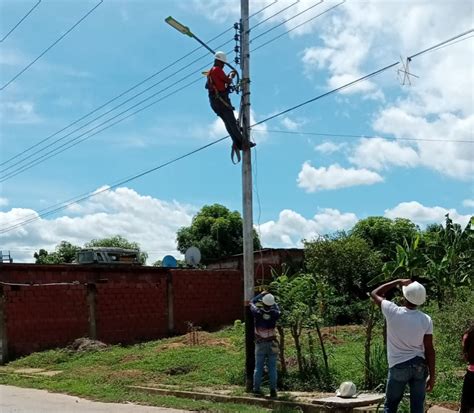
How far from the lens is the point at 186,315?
80.6 feet

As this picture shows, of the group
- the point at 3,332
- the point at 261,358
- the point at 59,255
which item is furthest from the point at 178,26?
the point at 59,255

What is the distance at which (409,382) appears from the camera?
6.43 metres

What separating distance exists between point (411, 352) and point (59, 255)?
56.9m

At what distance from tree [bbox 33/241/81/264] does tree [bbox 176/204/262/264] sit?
45.0ft

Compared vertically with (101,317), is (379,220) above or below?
above

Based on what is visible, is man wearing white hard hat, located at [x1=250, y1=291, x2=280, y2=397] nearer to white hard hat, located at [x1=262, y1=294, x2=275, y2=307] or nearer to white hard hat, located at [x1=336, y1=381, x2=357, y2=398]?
white hard hat, located at [x1=262, y1=294, x2=275, y2=307]

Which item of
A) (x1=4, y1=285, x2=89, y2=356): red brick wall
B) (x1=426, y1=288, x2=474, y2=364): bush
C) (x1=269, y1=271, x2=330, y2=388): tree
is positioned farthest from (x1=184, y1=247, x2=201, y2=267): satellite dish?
(x1=426, y1=288, x2=474, y2=364): bush

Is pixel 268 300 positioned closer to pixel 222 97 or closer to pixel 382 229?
pixel 222 97

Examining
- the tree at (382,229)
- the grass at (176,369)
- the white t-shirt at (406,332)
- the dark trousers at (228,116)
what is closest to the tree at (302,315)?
the grass at (176,369)

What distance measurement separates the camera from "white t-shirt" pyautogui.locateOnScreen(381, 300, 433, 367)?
634cm

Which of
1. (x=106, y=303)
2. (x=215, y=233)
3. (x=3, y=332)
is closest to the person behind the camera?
(x=3, y=332)

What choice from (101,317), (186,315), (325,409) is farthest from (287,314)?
(186,315)

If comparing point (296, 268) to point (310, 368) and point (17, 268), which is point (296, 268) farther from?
point (310, 368)

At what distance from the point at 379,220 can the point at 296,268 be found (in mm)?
15108
